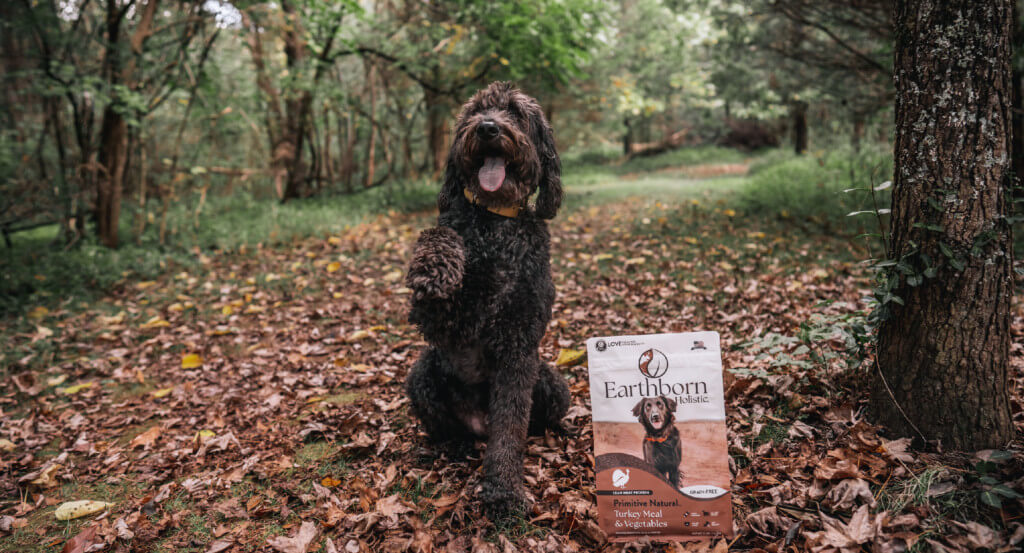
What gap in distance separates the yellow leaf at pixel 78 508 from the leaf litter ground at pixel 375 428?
3 cm

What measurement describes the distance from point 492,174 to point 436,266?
563 millimetres

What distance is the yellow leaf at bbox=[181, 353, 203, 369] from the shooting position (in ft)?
15.5

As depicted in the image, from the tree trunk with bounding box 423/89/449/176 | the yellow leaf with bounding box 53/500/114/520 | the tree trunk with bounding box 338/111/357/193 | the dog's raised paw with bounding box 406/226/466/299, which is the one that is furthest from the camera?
the tree trunk with bounding box 338/111/357/193

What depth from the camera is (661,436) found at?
2.14m

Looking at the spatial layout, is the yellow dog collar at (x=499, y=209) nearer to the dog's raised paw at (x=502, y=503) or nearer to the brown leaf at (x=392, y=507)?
the dog's raised paw at (x=502, y=503)

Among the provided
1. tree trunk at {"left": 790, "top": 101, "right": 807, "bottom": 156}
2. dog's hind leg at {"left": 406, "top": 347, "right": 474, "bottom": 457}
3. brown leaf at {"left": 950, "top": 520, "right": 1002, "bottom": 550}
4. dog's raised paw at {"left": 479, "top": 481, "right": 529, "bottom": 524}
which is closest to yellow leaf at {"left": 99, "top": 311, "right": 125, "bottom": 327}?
dog's hind leg at {"left": 406, "top": 347, "right": 474, "bottom": 457}

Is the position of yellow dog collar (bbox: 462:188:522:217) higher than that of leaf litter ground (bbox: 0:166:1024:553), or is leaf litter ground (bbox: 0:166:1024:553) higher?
yellow dog collar (bbox: 462:188:522:217)

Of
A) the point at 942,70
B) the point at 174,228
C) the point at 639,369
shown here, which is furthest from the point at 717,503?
the point at 174,228

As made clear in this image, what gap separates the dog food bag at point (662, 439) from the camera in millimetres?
2105

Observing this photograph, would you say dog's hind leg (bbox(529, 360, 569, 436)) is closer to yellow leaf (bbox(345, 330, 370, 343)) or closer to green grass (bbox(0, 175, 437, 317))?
yellow leaf (bbox(345, 330, 370, 343))

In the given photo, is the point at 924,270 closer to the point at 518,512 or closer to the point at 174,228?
the point at 518,512

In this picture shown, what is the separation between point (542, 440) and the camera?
10.4 feet

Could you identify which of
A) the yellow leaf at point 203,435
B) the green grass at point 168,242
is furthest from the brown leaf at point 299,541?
the green grass at point 168,242

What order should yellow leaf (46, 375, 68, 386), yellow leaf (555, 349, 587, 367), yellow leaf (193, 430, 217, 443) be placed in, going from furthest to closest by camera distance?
1. yellow leaf (46, 375, 68, 386)
2. yellow leaf (555, 349, 587, 367)
3. yellow leaf (193, 430, 217, 443)
